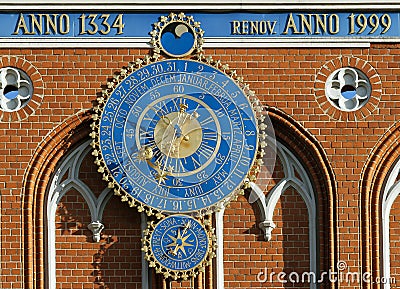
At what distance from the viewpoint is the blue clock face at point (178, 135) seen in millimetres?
23078

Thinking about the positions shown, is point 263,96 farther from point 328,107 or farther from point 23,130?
point 23,130

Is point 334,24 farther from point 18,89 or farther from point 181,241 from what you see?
point 18,89

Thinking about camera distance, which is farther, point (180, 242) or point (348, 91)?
point (348, 91)

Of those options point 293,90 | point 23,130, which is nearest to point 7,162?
point 23,130

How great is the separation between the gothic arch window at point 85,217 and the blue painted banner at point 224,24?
1.52m

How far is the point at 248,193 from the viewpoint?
23406mm

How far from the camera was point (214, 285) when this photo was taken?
76.0 ft

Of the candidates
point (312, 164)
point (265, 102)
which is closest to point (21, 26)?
point (265, 102)

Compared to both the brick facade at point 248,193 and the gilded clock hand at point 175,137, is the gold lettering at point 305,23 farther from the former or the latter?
the gilded clock hand at point 175,137

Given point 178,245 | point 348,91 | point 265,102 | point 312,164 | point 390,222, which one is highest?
point 348,91

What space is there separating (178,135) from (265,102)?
47.3 inches

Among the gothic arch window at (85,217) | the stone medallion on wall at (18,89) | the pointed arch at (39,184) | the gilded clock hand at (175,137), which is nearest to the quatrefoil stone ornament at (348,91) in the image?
the gilded clock hand at (175,137)

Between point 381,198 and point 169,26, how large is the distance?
3471 mm

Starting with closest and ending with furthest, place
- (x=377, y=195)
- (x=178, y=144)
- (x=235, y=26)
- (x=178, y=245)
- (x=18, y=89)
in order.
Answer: (x=178, y=245) < (x=178, y=144) < (x=377, y=195) < (x=18, y=89) < (x=235, y=26)
